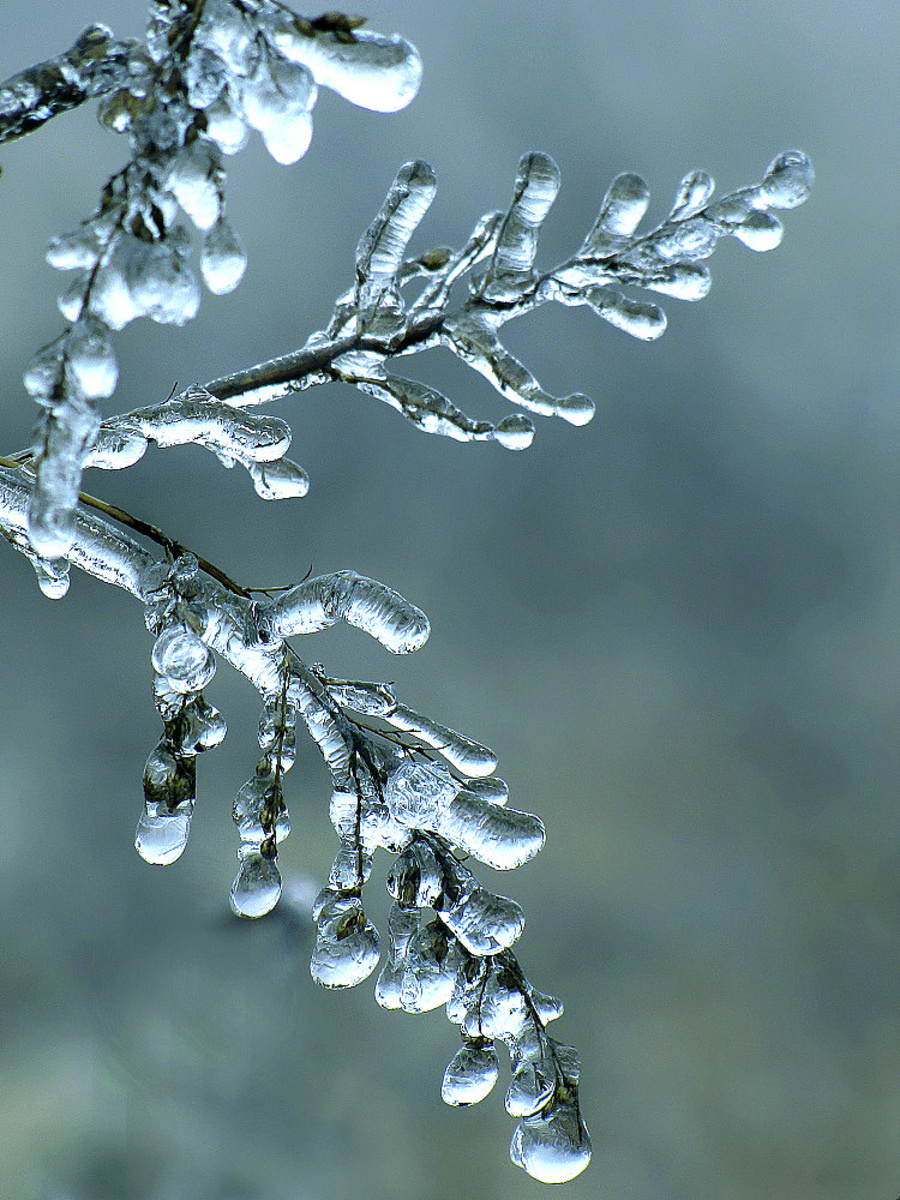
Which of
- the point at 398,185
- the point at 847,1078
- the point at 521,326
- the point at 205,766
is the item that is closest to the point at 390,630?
the point at 398,185

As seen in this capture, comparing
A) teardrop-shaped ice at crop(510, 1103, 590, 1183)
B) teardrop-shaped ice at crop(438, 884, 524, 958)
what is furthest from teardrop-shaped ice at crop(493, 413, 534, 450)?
teardrop-shaped ice at crop(510, 1103, 590, 1183)

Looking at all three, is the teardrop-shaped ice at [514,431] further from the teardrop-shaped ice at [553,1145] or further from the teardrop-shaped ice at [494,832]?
the teardrop-shaped ice at [553,1145]

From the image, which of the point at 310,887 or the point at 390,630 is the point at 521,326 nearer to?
the point at 310,887

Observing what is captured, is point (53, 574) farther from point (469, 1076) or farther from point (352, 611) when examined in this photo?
point (469, 1076)

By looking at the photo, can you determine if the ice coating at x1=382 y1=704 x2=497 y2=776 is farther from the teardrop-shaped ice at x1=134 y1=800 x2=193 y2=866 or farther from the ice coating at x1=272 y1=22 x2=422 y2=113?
the ice coating at x1=272 y1=22 x2=422 y2=113

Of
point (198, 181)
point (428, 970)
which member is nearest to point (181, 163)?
point (198, 181)

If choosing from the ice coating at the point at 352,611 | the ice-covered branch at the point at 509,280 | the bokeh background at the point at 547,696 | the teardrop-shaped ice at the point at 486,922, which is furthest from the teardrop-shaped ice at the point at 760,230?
the bokeh background at the point at 547,696

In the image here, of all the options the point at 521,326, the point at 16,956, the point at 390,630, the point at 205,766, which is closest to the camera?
the point at 390,630
